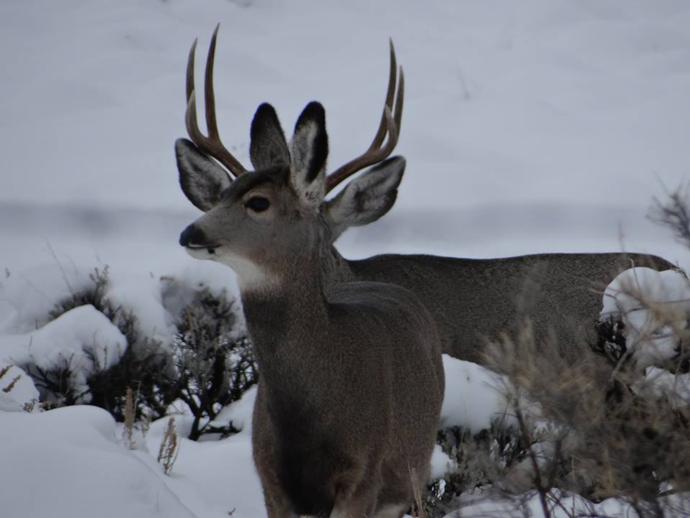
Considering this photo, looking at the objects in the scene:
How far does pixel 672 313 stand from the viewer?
344cm

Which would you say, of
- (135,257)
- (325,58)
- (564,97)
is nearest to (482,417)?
(135,257)

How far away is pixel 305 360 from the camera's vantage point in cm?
461

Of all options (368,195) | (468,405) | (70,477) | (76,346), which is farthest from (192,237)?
(76,346)

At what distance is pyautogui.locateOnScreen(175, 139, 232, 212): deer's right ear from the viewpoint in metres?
5.20

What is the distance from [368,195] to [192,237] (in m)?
1.69

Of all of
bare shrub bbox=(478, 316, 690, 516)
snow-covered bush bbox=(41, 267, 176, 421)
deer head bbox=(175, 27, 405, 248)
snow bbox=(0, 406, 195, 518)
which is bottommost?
snow-covered bush bbox=(41, 267, 176, 421)

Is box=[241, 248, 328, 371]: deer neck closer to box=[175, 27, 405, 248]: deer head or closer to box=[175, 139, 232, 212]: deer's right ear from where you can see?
box=[175, 27, 405, 248]: deer head

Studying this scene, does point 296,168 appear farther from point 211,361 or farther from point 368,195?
point 211,361

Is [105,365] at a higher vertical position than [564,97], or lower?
lower

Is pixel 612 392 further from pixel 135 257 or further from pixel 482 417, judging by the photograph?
pixel 135 257

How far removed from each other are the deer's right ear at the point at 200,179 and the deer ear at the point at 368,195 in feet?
2.69

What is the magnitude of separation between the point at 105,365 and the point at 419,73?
1316cm

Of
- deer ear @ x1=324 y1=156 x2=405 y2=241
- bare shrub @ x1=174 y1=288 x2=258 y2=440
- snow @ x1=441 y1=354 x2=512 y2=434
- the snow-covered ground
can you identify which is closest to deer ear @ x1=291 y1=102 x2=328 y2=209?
deer ear @ x1=324 y1=156 x2=405 y2=241

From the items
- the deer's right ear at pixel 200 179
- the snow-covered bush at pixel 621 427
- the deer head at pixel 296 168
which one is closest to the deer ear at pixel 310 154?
the deer head at pixel 296 168
